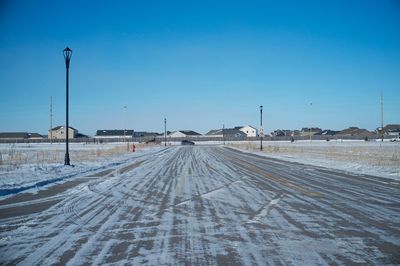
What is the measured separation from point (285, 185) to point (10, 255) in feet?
34.0

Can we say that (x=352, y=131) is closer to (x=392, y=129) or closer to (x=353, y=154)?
(x=392, y=129)

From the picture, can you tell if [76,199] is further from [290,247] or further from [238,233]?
[290,247]

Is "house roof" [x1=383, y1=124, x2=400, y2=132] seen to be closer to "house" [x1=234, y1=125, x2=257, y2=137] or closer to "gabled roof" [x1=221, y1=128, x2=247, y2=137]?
"house" [x1=234, y1=125, x2=257, y2=137]

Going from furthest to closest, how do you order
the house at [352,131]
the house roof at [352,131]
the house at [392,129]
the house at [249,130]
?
the house at [249,130]
the house roof at [352,131]
the house at [352,131]
the house at [392,129]

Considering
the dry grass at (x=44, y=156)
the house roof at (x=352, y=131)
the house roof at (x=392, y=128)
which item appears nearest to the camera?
the dry grass at (x=44, y=156)

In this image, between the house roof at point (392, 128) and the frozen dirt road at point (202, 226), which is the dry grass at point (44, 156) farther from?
the house roof at point (392, 128)

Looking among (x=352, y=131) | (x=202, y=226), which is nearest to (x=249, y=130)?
(x=352, y=131)

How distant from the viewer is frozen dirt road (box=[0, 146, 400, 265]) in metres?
5.55

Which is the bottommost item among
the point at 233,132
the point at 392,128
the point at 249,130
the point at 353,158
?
the point at 353,158

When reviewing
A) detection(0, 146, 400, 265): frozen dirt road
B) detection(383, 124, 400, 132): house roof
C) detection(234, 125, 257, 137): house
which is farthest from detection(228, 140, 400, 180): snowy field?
detection(383, 124, 400, 132): house roof

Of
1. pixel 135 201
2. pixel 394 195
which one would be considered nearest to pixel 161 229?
pixel 135 201

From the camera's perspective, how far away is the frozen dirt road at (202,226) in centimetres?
555

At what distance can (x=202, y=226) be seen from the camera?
7.46m

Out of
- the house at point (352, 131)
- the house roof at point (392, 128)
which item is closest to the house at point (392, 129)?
the house roof at point (392, 128)
